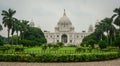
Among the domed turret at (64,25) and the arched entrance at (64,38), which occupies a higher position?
the domed turret at (64,25)

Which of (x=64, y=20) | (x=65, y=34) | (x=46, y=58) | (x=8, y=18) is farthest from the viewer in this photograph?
(x=65, y=34)

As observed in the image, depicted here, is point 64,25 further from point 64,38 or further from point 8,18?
point 8,18

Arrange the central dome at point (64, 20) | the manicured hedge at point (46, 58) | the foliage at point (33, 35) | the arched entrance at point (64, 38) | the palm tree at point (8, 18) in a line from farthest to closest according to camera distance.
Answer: the arched entrance at point (64, 38) → the central dome at point (64, 20) → the foliage at point (33, 35) → the palm tree at point (8, 18) → the manicured hedge at point (46, 58)

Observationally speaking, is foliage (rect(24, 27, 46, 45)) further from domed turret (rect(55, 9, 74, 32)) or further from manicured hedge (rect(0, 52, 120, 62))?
manicured hedge (rect(0, 52, 120, 62))

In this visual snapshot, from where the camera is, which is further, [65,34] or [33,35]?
[65,34]

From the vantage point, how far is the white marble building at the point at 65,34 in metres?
137

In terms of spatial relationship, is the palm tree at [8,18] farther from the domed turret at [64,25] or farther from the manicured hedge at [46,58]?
the domed turret at [64,25]

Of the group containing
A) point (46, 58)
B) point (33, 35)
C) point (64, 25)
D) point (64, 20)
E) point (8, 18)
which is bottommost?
point (46, 58)

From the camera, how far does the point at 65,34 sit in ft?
456

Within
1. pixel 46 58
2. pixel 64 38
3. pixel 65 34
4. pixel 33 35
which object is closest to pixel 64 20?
pixel 65 34

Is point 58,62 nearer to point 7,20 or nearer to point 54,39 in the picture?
point 7,20

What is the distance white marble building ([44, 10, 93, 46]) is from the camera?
137 m

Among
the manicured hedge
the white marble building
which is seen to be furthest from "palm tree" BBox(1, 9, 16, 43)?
the white marble building

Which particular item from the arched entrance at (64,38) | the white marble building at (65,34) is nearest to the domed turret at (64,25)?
the white marble building at (65,34)
